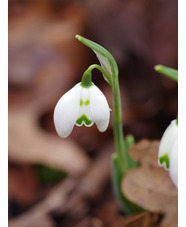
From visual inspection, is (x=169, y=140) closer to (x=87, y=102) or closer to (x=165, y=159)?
(x=165, y=159)

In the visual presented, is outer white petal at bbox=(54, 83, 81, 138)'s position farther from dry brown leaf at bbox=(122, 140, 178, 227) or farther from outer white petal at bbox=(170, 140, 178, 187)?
dry brown leaf at bbox=(122, 140, 178, 227)

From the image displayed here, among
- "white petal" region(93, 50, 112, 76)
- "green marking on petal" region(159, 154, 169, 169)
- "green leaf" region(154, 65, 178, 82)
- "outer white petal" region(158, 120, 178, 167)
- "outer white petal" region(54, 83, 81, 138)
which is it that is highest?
"white petal" region(93, 50, 112, 76)

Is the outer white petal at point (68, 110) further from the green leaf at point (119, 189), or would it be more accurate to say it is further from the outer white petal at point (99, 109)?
the green leaf at point (119, 189)

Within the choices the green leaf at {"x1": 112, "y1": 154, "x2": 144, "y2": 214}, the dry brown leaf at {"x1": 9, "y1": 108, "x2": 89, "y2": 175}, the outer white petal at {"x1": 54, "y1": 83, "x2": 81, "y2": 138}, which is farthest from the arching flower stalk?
the dry brown leaf at {"x1": 9, "y1": 108, "x2": 89, "y2": 175}

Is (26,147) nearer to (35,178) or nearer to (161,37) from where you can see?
(35,178)

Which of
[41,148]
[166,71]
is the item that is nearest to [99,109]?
[166,71]

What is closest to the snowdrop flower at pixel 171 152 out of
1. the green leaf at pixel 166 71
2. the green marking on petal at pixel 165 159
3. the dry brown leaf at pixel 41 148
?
the green marking on petal at pixel 165 159

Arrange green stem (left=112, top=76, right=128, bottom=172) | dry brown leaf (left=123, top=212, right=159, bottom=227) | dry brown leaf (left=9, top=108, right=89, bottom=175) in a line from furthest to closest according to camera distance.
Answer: dry brown leaf (left=9, top=108, right=89, bottom=175) → dry brown leaf (left=123, top=212, right=159, bottom=227) → green stem (left=112, top=76, right=128, bottom=172)
